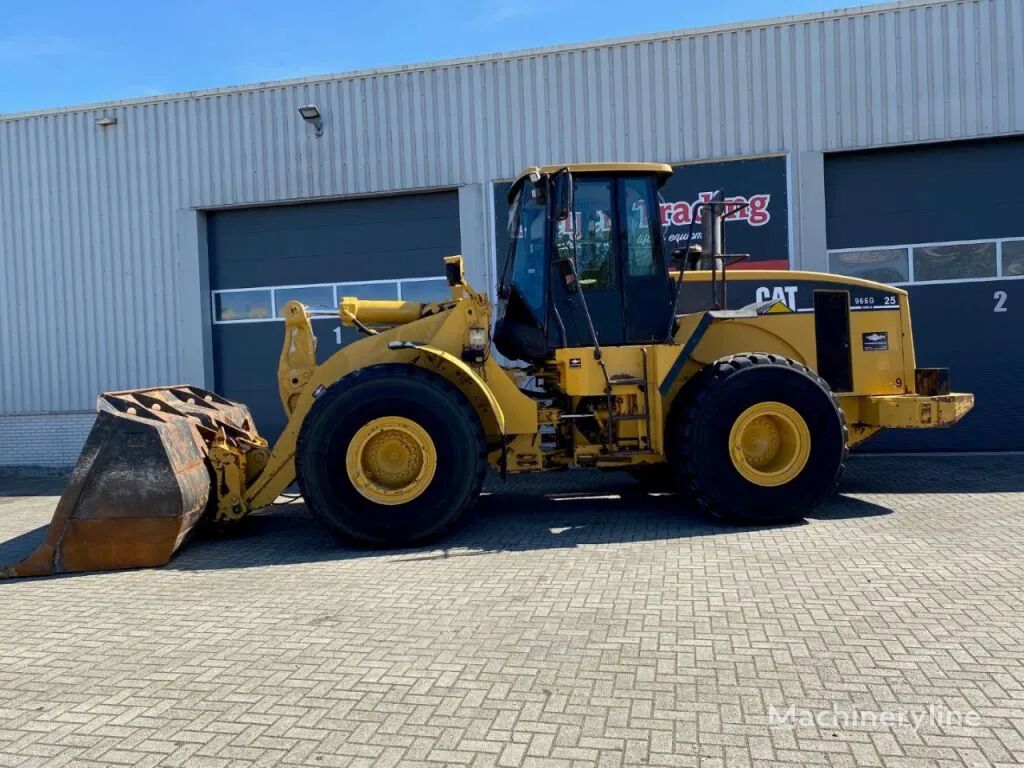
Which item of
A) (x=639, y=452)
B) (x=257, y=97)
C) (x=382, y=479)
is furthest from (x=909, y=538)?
(x=257, y=97)

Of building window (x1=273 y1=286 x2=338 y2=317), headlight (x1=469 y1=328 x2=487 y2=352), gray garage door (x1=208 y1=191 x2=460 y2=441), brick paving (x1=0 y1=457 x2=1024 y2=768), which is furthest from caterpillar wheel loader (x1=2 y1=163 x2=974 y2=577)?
building window (x1=273 y1=286 x2=338 y2=317)

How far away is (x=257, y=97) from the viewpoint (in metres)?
11.5

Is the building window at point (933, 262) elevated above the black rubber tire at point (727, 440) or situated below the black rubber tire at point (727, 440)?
above

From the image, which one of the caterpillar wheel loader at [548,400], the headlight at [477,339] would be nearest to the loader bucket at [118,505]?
the caterpillar wheel loader at [548,400]

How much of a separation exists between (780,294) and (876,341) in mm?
1015

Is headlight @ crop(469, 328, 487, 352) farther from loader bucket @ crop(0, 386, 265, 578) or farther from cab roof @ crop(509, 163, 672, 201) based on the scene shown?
loader bucket @ crop(0, 386, 265, 578)

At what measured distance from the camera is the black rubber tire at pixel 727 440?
246 inches

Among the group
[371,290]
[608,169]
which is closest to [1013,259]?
[608,169]

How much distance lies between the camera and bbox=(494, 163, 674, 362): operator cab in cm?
657

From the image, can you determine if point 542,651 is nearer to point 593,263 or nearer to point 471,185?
point 593,263

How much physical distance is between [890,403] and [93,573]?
22.2ft

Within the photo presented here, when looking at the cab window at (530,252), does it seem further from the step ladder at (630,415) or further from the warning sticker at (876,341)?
the warning sticker at (876,341)

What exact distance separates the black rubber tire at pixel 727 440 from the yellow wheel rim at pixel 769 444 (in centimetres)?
5

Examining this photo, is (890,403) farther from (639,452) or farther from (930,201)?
(930,201)
